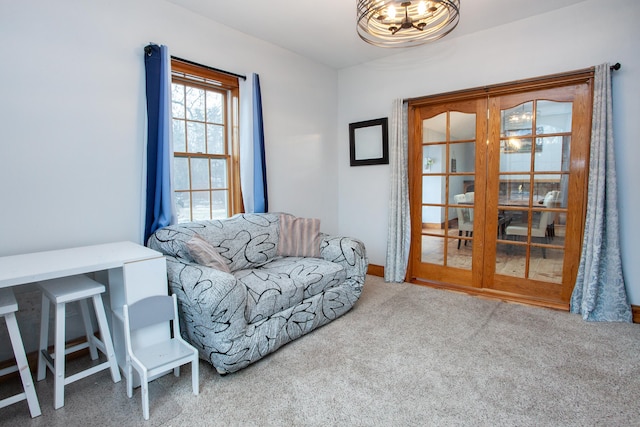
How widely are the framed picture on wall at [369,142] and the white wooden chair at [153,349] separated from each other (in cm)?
288

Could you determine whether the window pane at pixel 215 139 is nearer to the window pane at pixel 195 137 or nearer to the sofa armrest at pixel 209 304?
the window pane at pixel 195 137

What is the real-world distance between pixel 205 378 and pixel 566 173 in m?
3.36

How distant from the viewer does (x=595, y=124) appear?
9.11 ft

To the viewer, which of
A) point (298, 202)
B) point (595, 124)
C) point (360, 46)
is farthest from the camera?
point (298, 202)

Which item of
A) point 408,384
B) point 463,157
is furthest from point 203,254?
point 463,157

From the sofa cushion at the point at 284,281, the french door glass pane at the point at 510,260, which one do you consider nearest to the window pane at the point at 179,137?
the sofa cushion at the point at 284,281

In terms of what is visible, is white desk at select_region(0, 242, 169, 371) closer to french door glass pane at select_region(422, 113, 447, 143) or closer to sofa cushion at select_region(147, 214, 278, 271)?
sofa cushion at select_region(147, 214, 278, 271)

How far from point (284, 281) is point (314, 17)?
2.31 metres

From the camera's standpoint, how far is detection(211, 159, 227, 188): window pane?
3.28 meters

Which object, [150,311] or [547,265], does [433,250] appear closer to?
[547,265]

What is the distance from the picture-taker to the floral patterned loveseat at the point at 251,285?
2.03 metres

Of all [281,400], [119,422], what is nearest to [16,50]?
[119,422]

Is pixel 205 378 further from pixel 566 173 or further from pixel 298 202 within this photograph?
pixel 566 173

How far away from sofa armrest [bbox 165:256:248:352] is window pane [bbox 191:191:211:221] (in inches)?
40.9
